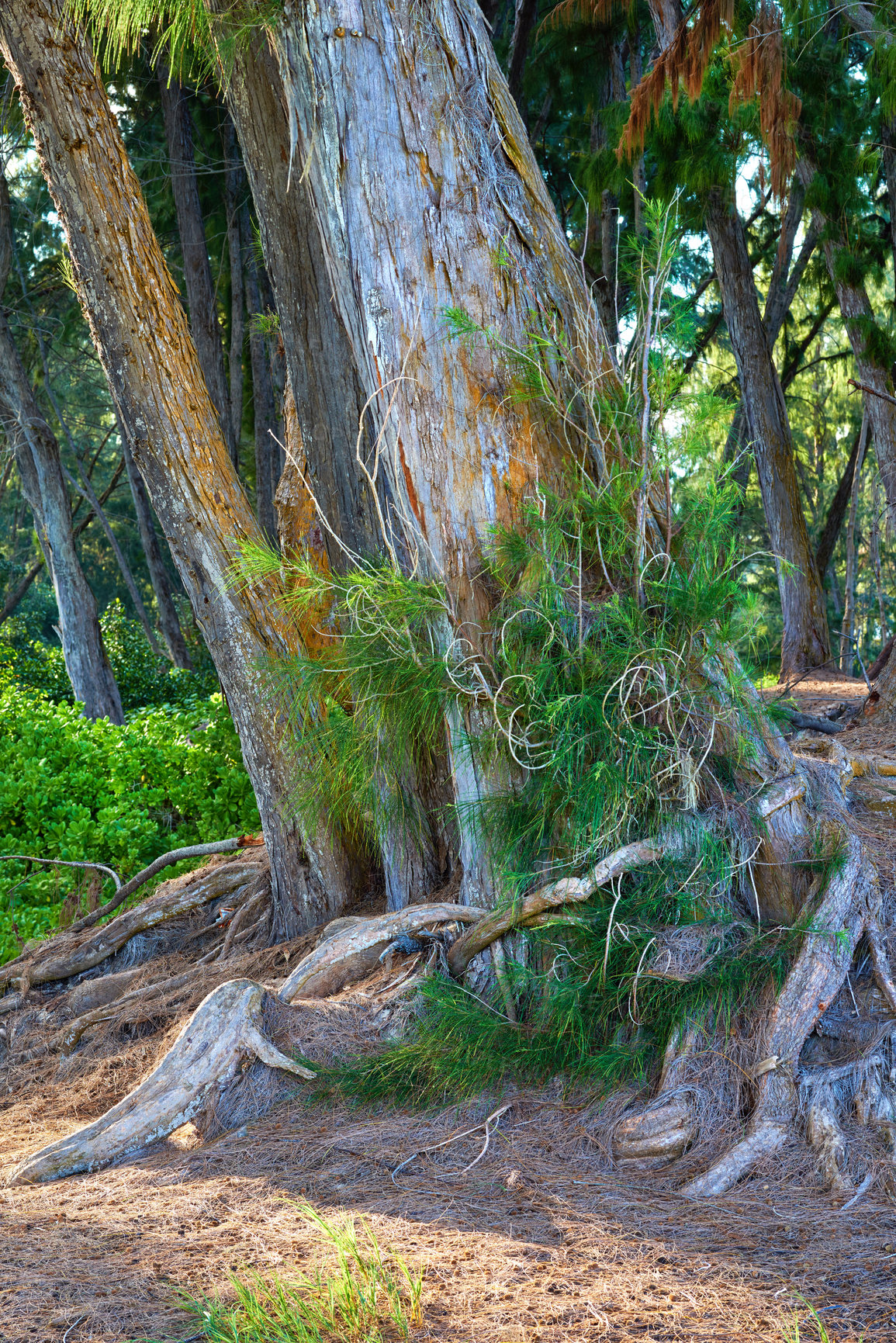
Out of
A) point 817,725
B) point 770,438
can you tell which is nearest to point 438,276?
point 817,725

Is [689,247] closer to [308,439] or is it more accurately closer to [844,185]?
[844,185]

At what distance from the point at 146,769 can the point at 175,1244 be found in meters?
5.83

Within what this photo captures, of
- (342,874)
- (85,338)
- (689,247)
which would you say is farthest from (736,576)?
(85,338)

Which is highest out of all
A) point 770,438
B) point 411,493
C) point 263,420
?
point 263,420

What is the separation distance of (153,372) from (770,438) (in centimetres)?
735

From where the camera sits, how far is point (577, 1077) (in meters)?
2.99

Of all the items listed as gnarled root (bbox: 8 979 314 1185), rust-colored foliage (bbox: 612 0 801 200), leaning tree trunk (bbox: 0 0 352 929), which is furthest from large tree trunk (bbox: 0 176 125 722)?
gnarled root (bbox: 8 979 314 1185)

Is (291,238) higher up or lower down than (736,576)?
higher up

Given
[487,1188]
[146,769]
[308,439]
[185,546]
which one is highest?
[308,439]

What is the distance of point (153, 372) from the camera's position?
14.7 feet

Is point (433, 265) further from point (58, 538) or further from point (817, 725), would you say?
point (58, 538)

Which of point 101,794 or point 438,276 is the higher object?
point 438,276

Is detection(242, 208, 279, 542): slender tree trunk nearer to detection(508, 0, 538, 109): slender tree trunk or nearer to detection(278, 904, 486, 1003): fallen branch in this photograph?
detection(508, 0, 538, 109): slender tree trunk

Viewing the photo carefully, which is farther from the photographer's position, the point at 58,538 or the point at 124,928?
the point at 58,538
